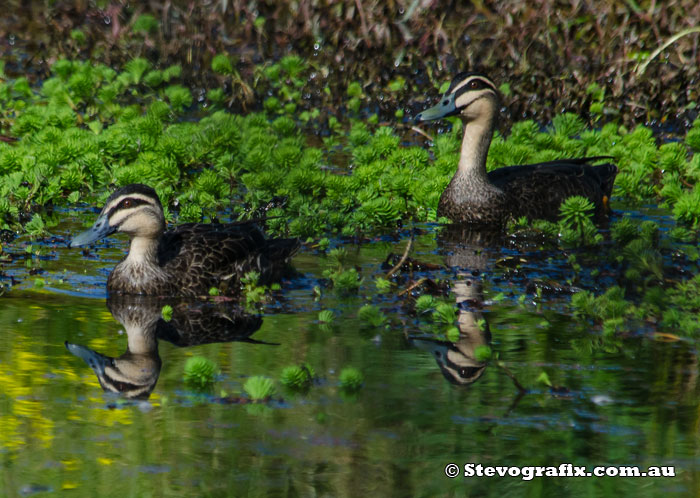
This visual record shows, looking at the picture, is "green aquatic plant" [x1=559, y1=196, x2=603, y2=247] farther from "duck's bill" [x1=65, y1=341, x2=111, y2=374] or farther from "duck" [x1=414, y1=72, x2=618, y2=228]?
"duck's bill" [x1=65, y1=341, x2=111, y2=374]

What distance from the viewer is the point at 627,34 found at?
1605 cm

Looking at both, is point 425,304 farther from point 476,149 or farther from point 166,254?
point 476,149

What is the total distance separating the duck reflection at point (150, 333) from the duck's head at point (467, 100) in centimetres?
358

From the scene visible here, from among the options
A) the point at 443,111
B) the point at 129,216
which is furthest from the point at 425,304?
the point at 443,111

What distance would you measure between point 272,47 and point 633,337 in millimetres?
10818

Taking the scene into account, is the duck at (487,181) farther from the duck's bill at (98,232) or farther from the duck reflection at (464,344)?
the duck's bill at (98,232)

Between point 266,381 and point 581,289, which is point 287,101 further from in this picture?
point 266,381

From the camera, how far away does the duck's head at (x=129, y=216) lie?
30.7ft

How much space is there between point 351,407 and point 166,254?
3.06 m

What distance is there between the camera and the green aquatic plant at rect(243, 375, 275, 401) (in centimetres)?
712

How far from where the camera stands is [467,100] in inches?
468

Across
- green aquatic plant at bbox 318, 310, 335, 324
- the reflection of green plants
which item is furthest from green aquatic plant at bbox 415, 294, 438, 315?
the reflection of green plants

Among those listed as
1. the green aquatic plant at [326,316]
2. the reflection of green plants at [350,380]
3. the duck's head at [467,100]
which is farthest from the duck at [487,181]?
the reflection of green plants at [350,380]

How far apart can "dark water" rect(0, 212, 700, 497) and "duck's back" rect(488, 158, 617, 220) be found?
90.0 inches
